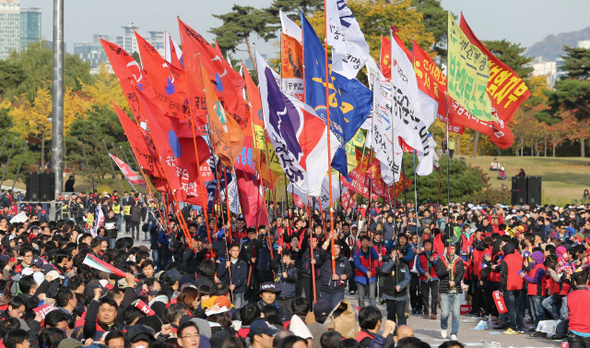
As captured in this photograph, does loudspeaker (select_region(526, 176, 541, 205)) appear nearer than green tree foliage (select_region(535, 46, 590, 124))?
Yes

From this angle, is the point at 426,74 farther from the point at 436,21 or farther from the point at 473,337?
the point at 436,21

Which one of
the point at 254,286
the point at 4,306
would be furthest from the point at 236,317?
the point at 254,286

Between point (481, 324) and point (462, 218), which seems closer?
point (481, 324)

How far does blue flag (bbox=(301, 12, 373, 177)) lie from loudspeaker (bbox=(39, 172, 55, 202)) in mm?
16420

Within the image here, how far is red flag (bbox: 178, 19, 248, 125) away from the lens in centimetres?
1527

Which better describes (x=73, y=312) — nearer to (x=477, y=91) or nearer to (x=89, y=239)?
(x=89, y=239)

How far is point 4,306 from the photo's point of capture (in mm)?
9594

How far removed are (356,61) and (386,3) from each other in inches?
1362

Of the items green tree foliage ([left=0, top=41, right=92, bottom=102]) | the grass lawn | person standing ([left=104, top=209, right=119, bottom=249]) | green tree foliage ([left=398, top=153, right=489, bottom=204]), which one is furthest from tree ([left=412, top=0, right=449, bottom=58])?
person standing ([left=104, top=209, right=119, bottom=249])

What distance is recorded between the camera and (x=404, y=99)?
47.6 ft

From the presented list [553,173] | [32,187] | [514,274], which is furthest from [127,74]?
[553,173]

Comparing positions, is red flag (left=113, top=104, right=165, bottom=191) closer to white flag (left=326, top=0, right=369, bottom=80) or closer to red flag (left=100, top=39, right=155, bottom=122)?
red flag (left=100, top=39, right=155, bottom=122)

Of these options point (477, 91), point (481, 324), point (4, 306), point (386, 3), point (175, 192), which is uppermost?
point (386, 3)

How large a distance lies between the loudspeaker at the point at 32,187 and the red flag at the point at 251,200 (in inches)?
574
